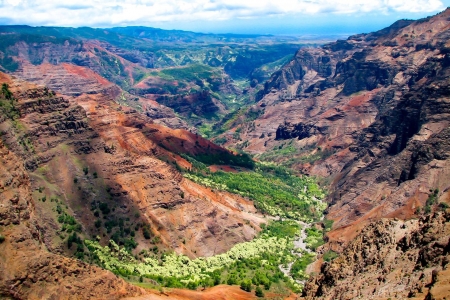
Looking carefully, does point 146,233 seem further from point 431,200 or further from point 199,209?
point 431,200

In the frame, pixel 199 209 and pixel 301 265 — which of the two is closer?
pixel 301 265

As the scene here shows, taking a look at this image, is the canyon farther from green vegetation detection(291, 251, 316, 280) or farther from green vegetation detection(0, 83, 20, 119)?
green vegetation detection(291, 251, 316, 280)

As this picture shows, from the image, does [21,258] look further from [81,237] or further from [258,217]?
[258,217]

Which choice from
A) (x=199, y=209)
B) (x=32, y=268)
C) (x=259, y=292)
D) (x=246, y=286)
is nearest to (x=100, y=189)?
(x=199, y=209)

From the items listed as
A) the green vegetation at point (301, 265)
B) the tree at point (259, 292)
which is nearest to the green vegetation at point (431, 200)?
the green vegetation at point (301, 265)

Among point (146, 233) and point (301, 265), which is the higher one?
point (146, 233)

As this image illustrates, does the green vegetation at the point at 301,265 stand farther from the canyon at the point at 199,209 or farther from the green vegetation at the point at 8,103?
the green vegetation at the point at 8,103

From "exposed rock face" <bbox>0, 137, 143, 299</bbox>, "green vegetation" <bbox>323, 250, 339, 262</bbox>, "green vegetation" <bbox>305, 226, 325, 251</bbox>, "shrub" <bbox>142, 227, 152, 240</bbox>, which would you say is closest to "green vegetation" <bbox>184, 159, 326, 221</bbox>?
"green vegetation" <bbox>305, 226, 325, 251</bbox>
